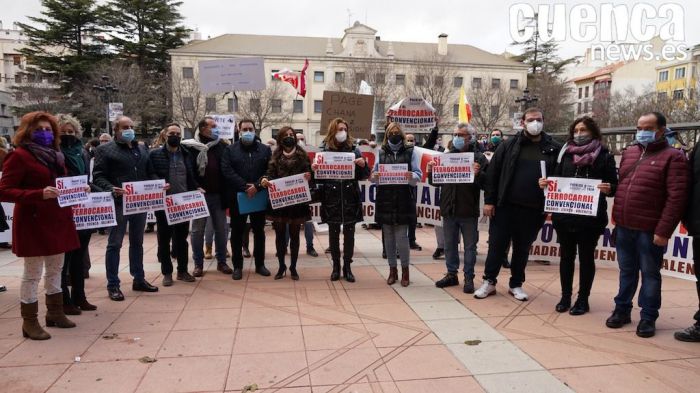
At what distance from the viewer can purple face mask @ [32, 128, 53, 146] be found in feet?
14.3

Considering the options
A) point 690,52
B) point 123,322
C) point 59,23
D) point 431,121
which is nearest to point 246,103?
point 59,23

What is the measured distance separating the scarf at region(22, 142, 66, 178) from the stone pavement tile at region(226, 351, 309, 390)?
253cm

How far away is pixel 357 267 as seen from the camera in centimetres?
749

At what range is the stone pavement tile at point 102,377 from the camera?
352 centimetres

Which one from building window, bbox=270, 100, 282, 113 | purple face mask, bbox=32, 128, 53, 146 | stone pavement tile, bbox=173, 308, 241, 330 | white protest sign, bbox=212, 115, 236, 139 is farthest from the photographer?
building window, bbox=270, 100, 282, 113

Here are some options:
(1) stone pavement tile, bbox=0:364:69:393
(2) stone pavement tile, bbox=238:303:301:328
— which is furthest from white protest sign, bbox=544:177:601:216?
(1) stone pavement tile, bbox=0:364:69:393

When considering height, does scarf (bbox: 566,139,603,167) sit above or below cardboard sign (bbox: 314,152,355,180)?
above

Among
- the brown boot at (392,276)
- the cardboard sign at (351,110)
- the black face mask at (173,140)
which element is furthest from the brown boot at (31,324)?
the cardboard sign at (351,110)

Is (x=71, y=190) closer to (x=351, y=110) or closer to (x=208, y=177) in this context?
(x=208, y=177)

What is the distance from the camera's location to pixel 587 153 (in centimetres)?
504

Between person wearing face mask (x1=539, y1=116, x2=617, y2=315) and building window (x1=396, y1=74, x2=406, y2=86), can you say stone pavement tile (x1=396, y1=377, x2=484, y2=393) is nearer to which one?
person wearing face mask (x1=539, y1=116, x2=617, y2=315)

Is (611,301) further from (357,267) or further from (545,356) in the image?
(357,267)

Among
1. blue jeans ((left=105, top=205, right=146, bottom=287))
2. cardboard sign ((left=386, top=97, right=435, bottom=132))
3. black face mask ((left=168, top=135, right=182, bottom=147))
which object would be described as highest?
cardboard sign ((left=386, top=97, right=435, bottom=132))

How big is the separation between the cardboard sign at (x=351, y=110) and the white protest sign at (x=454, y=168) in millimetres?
2576
